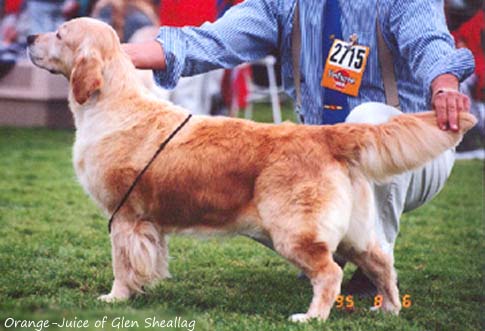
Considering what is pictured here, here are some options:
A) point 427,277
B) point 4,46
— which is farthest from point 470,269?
point 4,46

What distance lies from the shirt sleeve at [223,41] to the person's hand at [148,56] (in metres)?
0.03

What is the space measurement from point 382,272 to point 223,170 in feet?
2.93

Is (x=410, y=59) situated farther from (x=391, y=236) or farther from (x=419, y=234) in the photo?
(x=419, y=234)

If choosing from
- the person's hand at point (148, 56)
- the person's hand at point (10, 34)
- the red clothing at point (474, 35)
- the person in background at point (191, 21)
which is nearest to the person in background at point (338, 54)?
the person's hand at point (148, 56)

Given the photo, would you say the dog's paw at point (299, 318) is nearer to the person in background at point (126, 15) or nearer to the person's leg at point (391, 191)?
the person's leg at point (391, 191)

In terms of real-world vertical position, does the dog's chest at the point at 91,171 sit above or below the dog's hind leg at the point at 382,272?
above

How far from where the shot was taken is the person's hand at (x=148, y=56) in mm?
3674

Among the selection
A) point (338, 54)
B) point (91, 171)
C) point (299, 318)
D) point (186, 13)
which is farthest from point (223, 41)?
point (186, 13)

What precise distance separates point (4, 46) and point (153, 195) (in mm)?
9243

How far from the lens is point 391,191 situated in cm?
358

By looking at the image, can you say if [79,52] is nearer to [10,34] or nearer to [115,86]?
[115,86]

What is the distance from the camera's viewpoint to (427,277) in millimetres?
4336

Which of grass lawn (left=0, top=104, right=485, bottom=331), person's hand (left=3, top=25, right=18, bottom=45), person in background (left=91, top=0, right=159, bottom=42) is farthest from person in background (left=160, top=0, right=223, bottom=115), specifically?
person's hand (left=3, top=25, right=18, bottom=45)

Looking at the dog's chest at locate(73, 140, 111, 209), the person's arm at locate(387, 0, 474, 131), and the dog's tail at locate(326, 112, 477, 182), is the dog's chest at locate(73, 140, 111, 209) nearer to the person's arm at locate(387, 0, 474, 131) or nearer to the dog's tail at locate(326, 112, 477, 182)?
the dog's tail at locate(326, 112, 477, 182)
